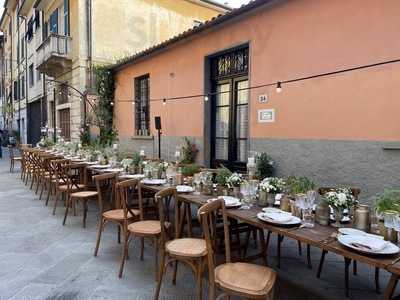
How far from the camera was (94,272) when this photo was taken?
10.0 feet

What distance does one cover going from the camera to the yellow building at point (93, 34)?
412 inches

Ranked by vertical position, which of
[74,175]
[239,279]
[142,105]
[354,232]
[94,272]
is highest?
[142,105]

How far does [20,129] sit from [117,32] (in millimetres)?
14251

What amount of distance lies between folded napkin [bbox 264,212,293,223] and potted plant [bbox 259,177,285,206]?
1.14 ft

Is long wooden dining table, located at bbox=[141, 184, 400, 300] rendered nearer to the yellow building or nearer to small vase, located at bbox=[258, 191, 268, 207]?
small vase, located at bbox=[258, 191, 268, 207]

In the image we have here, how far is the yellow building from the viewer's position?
10.5 meters

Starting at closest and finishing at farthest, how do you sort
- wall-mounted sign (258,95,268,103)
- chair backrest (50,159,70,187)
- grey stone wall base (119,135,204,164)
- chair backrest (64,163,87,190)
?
chair backrest (64,163,87,190) → wall-mounted sign (258,95,268,103) → chair backrest (50,159,70,187) → grey stone wall base (119,135,204,164)

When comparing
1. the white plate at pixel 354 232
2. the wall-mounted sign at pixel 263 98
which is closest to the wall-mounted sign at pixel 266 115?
the wall-mounted sign at pixel 263 98

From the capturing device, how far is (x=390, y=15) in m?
3.68

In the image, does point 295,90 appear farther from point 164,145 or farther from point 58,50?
point 58,50

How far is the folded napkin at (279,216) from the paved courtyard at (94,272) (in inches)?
32.7

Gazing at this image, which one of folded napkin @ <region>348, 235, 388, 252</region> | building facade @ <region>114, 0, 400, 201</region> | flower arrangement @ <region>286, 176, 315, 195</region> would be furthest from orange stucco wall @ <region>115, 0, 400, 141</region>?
folded napkin @ <region>348, 235, 388, 252</region>

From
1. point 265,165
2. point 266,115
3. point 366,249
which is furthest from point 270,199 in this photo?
point 266,115

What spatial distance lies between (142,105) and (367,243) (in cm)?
814
